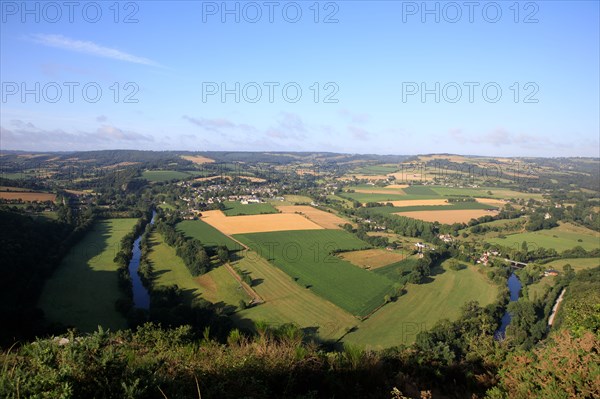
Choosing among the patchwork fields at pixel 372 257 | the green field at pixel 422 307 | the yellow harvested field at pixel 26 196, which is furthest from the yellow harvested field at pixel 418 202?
the yellow harvested field at pixel 26 196

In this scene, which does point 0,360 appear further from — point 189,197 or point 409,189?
point 409,189

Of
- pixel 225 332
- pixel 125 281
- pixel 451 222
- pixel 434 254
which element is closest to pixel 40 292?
pixel 125 281

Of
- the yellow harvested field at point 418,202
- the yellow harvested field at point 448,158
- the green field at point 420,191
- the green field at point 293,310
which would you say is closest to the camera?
the green field at point 293,310

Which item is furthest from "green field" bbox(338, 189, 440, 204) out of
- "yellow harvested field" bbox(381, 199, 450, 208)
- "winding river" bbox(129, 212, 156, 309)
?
"winding river" bbox(129, 212, 156, 309)

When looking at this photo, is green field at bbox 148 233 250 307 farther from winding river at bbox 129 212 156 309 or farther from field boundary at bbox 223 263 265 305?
winding river at bbox 129 212 156 309

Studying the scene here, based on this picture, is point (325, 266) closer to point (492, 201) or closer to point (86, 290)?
point (86, 290)

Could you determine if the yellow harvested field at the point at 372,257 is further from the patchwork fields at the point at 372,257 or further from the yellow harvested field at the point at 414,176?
the yellow harvested field at the point at 414,176
